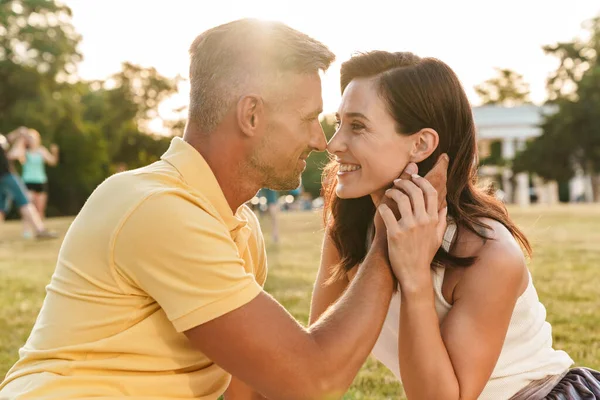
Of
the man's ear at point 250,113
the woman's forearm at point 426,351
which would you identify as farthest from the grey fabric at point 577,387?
the man's ear at point 250,113

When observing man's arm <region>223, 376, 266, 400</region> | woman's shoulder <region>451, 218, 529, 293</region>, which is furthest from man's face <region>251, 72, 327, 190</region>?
man's arm <region>223, 376, 266, 400</region>

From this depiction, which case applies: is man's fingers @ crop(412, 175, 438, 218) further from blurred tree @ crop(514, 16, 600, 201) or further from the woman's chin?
blurred tree @ crop(514, 16, 600, 201)

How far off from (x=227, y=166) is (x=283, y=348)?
738mm

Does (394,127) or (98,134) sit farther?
(98,134)

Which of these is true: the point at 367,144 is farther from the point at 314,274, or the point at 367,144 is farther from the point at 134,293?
the point at 314,274

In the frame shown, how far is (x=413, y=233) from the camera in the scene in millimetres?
2895

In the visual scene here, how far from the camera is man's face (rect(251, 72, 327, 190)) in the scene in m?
2.85

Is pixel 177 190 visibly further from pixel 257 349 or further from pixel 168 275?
pixel 257 349

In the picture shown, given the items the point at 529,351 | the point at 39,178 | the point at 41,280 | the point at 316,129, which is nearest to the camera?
the point at 316,129

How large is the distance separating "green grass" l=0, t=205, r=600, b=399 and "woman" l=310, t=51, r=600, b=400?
1070mm

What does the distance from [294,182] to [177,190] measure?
2.05 ft

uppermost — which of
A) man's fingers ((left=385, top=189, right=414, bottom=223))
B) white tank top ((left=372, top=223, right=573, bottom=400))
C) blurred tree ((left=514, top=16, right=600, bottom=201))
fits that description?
man's fingers ((left=385, top=189, right=414, bottom=223))

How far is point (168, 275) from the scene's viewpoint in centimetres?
247

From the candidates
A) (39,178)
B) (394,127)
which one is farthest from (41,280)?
(39,178)
